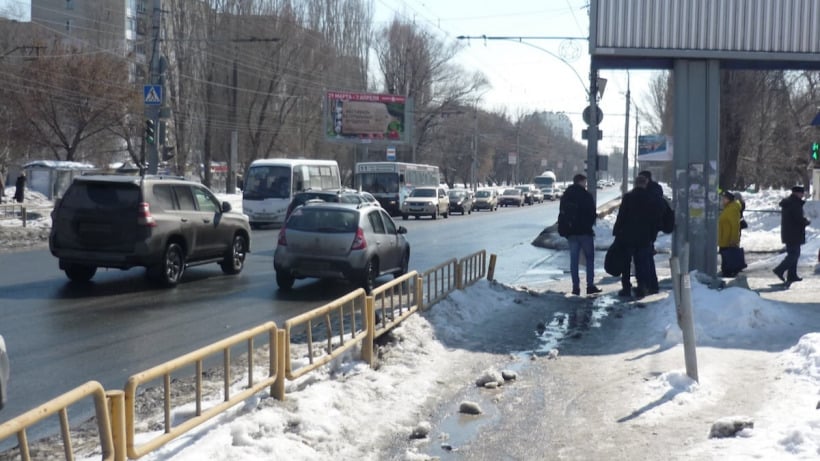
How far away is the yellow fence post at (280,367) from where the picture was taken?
713 centimetres

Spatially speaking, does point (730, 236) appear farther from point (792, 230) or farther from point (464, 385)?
point (464, 385)

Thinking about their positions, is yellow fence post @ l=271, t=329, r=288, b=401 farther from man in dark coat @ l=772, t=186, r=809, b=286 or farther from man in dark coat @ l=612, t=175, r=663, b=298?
man in dark coat @ l=772, t=186, r=809, b=286

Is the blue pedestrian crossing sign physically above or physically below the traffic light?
above

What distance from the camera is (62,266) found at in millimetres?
16078

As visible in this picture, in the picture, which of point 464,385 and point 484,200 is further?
point 484,200

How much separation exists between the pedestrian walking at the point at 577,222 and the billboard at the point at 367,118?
47.2 metres

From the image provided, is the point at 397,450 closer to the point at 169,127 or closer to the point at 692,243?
the point at 692,243

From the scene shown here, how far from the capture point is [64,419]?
4793 millimetres

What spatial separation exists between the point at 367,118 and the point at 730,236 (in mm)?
47950

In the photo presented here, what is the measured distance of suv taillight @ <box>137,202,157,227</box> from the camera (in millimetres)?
15523

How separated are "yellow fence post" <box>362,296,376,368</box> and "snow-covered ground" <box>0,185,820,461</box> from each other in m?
0.16

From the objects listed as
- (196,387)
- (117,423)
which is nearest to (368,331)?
(196,387)

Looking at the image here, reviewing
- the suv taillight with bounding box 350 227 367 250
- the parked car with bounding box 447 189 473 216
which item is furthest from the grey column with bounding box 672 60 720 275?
the parked car with bounding box 447 189 473 216

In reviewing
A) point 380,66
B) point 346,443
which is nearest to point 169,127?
point 380,66
